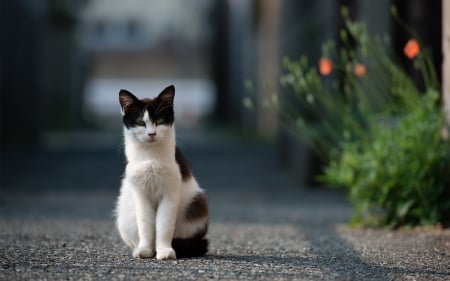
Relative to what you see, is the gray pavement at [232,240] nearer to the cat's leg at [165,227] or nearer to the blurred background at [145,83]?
the cat's leg at [165,227]

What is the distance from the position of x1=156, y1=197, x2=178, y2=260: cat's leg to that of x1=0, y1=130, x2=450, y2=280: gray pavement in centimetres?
7

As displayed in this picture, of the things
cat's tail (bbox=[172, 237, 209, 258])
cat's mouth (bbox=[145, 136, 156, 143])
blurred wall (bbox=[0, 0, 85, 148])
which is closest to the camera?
cat's mouth (bbox=[145, 136, 156, 143])

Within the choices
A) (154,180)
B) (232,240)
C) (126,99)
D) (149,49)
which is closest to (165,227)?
→ (154,180)

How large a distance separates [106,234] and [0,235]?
605mm

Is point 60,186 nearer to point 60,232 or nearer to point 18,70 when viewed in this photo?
point 60,232

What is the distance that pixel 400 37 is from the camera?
7.27 m

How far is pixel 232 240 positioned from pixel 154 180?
3.71 ft

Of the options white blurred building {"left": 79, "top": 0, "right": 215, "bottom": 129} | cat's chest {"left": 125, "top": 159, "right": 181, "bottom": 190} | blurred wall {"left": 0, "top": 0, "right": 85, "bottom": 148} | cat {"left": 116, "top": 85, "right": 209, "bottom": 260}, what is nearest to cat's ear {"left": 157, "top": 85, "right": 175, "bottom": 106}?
cat {"left": 116, "top": 85, "right": 209, "bottom": 260}

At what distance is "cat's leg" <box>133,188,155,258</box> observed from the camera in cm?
396

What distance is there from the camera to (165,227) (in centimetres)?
392

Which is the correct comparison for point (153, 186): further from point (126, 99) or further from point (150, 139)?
point (126, 99)

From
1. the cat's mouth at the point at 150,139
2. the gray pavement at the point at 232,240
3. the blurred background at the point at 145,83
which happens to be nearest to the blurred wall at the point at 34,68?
the blurred background at the point at 145,83

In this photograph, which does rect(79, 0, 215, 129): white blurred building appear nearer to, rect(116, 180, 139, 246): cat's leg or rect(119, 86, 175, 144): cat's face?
rect(116, 180, 139, 246): cat's leg

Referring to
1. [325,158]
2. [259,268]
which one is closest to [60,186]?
[325,158]
